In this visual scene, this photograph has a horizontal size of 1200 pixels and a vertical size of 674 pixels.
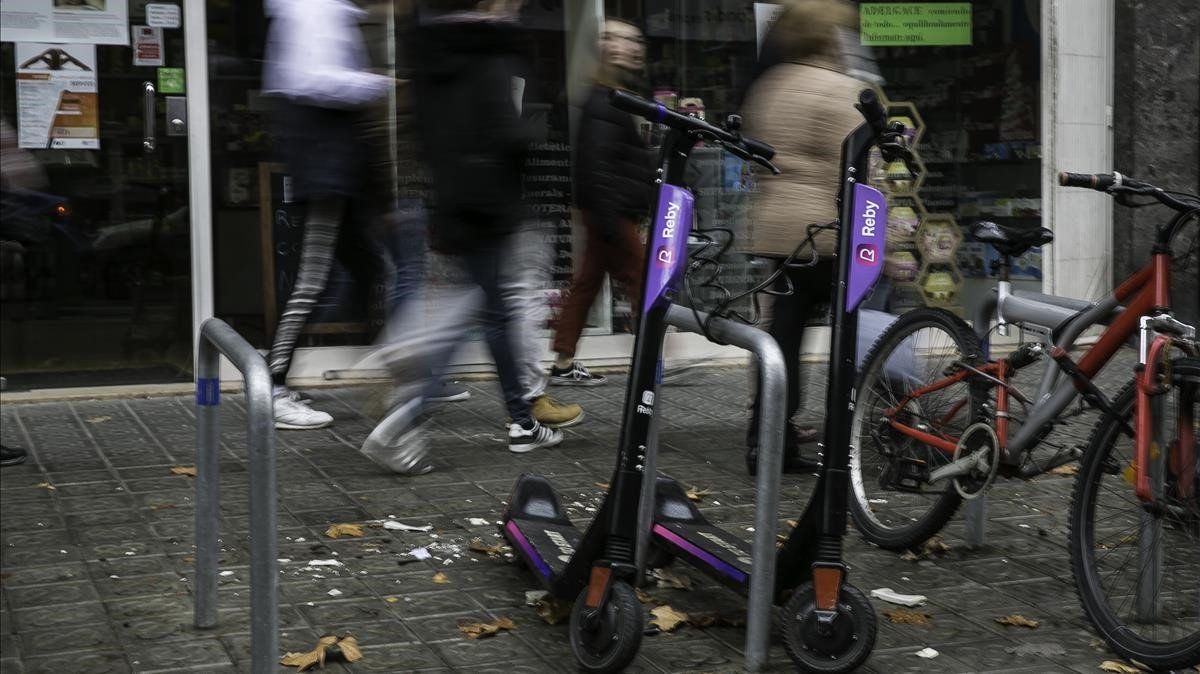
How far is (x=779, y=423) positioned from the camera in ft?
12.8

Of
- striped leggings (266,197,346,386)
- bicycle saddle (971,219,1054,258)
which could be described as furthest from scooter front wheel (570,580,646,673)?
striped leggings (266,197,346,386)

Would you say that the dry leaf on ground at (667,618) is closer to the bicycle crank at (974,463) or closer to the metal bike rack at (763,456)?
the metal bike rack at (763,456)

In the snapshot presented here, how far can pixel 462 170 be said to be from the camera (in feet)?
20.0

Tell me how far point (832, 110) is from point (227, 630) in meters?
3.10

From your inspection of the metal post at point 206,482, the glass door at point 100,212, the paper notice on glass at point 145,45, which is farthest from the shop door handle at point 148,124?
the metal post at point 206,482

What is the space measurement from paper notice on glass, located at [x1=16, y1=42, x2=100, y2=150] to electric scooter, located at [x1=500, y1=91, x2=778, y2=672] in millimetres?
5174

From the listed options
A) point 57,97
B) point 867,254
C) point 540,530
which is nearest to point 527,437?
point 540,530

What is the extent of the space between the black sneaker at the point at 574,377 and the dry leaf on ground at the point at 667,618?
4.18 m

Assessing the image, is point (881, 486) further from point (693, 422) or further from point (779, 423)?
point (693, 422)

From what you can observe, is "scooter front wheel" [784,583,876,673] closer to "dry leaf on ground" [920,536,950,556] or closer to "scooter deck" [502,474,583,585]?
"scooter deck" [502,474,583,585]

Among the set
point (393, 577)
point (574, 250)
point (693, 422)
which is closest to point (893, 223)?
point (574, 250)

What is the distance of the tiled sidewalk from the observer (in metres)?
4.29

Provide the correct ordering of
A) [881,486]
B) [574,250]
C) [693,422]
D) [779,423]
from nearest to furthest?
[779,423] → [881,486] → [693,422] → [574,250]

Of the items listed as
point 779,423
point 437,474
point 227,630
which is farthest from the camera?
point 437,474
